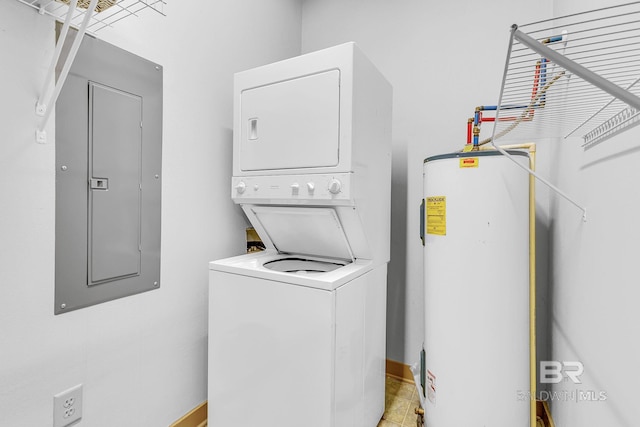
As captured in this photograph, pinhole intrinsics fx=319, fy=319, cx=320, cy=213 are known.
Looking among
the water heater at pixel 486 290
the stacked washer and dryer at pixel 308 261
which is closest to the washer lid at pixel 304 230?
the stacked washer and dryer at pixel 308 261

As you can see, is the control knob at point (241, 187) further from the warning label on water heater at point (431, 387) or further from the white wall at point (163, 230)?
the warning label on water heater at point (431, 387)

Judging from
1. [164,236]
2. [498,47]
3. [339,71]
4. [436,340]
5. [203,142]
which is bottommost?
[436,340]

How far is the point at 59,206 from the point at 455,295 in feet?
5.65

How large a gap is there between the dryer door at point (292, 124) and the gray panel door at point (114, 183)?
53cm

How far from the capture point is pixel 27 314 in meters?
1.14

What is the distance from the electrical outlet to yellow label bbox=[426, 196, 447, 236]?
1707mm

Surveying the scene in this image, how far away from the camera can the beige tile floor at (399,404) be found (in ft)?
6.18

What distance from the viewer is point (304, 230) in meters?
1.75

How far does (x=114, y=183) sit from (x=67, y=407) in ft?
2.98

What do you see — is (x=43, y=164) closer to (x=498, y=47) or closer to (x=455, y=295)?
(x=455, y=295)

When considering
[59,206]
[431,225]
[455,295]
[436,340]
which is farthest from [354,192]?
[59,206]

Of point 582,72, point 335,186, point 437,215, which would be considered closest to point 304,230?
point 335,186

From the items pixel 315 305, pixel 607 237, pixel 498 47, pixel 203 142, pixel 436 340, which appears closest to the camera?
pixel 607 237

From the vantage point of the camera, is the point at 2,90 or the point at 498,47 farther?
the point at 498,47
